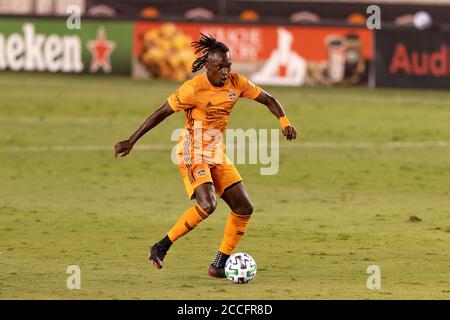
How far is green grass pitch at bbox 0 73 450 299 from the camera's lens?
1222 cm

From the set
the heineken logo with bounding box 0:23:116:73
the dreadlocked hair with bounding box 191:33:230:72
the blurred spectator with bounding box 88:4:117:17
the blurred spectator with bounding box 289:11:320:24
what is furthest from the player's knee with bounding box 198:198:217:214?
the blurred spectator with bounding box 289:11:320:24

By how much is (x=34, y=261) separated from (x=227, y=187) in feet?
7.22

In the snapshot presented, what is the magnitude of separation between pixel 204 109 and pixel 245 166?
968cm

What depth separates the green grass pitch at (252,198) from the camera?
12.2 metres

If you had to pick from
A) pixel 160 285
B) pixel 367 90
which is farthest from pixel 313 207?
pixel 367 90

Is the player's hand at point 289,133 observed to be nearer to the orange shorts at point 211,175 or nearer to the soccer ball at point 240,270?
the orange shorts at point 211,175

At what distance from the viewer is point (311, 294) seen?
453 inches

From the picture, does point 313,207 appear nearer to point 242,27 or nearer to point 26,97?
point 26,97

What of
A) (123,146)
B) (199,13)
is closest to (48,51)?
(199,13)

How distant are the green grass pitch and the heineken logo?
2.79 meters
